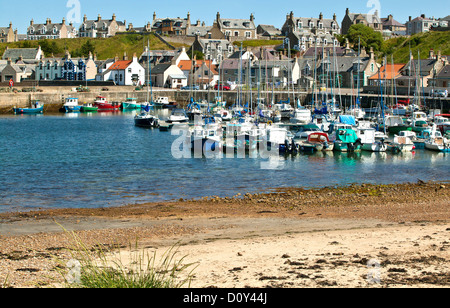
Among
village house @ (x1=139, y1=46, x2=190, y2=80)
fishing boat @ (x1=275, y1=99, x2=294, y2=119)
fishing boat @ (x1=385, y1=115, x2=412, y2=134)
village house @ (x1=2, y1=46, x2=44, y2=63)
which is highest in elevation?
village house @ (x1=2, y1=46, x2=44, y2=63)

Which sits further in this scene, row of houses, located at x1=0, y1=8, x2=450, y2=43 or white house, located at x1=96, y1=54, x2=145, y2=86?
row of houses, located at x1=0, y1=8, x2=450, y2=43

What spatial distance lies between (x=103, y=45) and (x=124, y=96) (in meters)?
47.4

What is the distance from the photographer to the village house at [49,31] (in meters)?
150

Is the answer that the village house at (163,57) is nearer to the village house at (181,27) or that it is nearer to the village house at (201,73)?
the village house at (201,73)

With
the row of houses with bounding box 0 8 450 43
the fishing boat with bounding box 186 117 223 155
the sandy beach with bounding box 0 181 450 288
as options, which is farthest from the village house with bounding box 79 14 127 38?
the sandy beach with bounding box 0 181 450 288

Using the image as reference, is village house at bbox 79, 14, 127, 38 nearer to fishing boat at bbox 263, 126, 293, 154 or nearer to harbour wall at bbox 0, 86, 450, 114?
harbour wall at bbox 0, 86, 450, 114

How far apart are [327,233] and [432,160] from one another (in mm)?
23410

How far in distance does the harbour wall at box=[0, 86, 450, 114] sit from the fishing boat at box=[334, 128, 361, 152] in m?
30.0

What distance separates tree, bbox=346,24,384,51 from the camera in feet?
357

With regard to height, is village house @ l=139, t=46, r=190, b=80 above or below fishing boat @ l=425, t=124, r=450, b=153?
above

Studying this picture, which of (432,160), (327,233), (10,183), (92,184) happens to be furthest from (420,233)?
(432,160)

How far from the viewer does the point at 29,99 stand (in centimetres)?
8619

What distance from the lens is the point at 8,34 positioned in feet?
512

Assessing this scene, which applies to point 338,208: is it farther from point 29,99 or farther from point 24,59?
point 24,59
